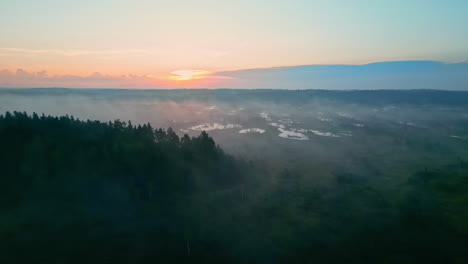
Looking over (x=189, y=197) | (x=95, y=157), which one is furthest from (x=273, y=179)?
(x=95, y=157)

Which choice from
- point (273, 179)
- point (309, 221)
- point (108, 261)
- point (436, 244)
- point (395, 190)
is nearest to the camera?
point (108, 261)

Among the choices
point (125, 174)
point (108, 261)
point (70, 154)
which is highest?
point (70, 154)

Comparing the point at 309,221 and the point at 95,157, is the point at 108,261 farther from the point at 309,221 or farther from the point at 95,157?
the point at 309,221

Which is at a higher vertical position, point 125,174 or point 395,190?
point 125,174

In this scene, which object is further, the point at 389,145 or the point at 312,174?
the point at 389,145

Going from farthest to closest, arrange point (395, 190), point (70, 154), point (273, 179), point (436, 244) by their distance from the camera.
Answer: point (273, 179), point (395, 190), point (70, 154), point (436, 244)

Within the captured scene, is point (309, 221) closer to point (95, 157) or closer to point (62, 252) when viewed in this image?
point (62, 252)
